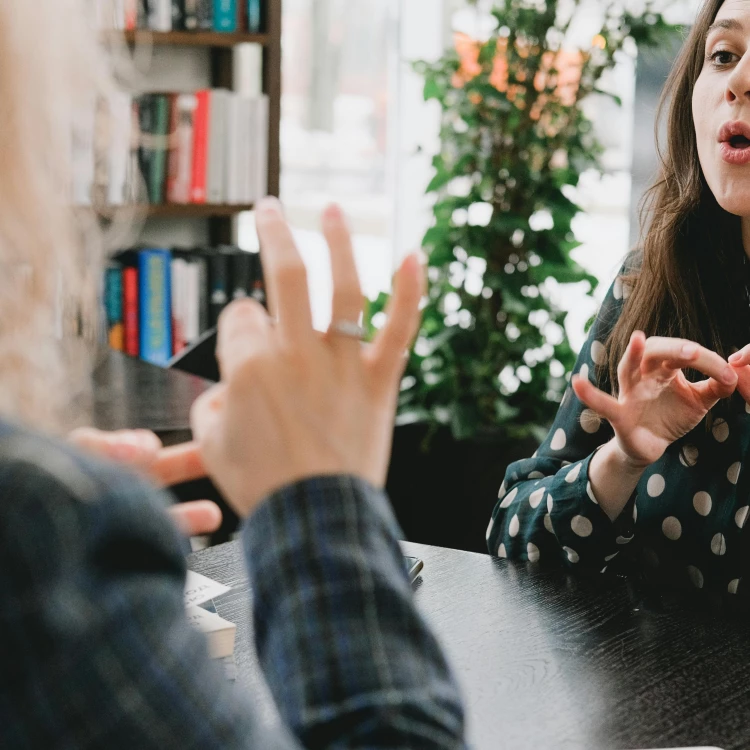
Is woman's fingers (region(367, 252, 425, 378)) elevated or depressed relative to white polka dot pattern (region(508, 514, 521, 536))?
elevated

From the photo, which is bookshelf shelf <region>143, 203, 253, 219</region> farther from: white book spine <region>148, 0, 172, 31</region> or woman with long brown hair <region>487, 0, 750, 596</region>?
woman with long brown hair <region>487, 0, 750, 596</region>

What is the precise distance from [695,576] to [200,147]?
2.43m

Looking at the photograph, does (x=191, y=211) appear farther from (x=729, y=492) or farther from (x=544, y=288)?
(x=729, y=492)

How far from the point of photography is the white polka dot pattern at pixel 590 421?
156 centimetres

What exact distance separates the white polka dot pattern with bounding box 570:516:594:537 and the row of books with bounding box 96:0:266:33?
94.4 inches

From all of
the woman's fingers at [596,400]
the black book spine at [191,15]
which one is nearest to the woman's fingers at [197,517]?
the woman's fingers at [596,400]

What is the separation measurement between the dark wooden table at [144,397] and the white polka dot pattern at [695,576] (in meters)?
0.89

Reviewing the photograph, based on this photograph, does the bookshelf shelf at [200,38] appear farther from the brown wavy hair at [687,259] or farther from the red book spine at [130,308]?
the brown wavy hair at [687,259]

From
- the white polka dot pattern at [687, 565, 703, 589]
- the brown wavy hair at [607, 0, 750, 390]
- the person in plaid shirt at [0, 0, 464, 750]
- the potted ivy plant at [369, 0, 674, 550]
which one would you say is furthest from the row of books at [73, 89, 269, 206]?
the person in plaid shirt at [0, 0, 464, 750]

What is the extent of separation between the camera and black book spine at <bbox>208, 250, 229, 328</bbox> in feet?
11.5

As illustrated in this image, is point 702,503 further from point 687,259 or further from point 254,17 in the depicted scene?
point 254,17

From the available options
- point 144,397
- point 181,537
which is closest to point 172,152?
point 144,397

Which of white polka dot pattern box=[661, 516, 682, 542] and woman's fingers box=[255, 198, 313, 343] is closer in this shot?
woman's fingers box=[255, 198, 313, 343]

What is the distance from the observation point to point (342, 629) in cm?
54
